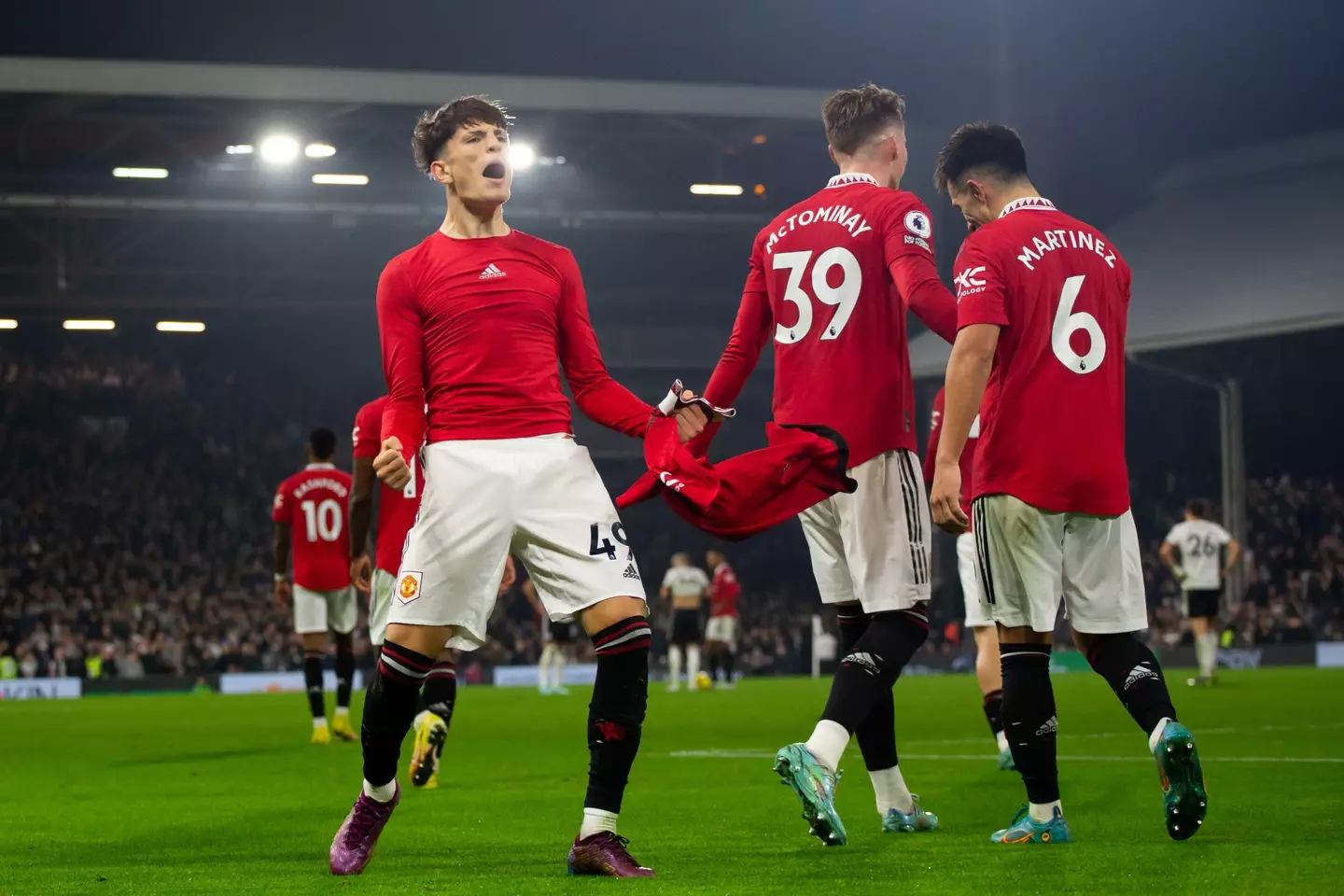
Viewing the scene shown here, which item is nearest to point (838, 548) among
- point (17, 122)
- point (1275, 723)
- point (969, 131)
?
point (969, 131)

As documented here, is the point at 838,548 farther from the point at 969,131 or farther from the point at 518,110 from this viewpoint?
the point at 518,110

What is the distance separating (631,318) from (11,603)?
12776 mm

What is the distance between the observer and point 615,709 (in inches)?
194

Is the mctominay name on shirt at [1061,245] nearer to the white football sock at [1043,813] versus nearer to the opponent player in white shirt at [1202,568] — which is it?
the white football sock at [1043,813]

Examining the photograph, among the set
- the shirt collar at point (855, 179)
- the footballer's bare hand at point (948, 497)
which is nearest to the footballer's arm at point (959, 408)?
the footballer's bare hand at point (948, 497)

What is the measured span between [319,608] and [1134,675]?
8745 mm

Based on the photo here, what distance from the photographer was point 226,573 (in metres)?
34.5

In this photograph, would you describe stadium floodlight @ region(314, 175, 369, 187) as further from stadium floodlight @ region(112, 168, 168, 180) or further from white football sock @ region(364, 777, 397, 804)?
white football sock @ region(364, 777, 397, 804)

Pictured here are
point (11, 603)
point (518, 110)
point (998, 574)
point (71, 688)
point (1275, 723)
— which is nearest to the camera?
point (998, 574)

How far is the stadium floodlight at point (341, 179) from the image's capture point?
27219 mm

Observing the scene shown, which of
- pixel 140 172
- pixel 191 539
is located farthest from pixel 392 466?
pixel 191 539

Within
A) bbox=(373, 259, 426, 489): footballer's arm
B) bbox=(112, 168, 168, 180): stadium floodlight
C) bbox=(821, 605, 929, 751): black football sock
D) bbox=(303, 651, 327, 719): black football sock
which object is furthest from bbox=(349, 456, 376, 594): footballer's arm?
bbox=(112, 168, 168, 180): stadium floodlight

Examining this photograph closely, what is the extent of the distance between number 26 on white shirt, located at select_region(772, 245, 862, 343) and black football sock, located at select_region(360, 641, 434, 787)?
5.40ft

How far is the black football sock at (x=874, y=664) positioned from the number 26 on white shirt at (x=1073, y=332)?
0.91m
